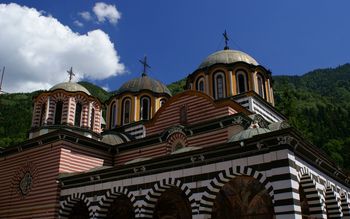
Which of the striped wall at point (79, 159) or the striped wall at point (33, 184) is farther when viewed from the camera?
the striped wall at point (79, 159)

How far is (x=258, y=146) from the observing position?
12.8m

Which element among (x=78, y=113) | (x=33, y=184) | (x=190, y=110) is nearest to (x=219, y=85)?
(x=190, y=110)

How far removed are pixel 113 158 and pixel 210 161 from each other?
10.3 meters

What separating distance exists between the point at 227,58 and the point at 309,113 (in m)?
55.3

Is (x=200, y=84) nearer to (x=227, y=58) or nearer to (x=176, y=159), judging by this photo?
(x=227, y=58)

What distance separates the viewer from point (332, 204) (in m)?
15.3

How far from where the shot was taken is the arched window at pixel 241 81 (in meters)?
23.2

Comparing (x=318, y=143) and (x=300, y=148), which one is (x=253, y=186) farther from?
(x=318, y=143)

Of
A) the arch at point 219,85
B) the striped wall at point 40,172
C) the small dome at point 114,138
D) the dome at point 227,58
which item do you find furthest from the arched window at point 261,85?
the striped wall at point 40,172

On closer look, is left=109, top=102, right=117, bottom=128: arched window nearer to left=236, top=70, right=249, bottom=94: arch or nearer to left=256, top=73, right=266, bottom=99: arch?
left=236, top=70, right=249, bottom=94: arch

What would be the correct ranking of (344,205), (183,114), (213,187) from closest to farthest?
(213,187)
(344,205)
(183,114)

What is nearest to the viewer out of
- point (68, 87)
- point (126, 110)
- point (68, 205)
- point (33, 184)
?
point (68, 205)

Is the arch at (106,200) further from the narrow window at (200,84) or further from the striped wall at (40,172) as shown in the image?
the narrow window at (200,84)

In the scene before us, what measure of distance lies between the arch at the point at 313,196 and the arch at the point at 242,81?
10237 mm
